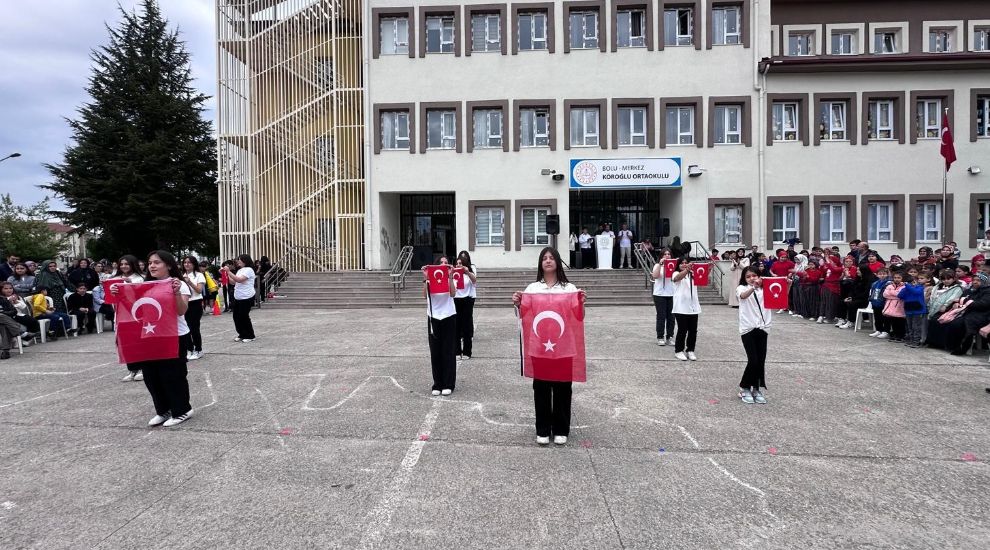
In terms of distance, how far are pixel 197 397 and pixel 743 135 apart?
20.9 m

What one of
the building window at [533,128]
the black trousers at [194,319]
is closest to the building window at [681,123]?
the building window at [533,128]

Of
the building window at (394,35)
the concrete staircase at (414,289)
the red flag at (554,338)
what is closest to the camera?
the red flag at (554,338)

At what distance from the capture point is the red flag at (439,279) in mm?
6277

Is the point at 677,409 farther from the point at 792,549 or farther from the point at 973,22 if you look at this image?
the point at 973,22

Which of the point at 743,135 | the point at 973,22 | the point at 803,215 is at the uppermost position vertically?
the point at 973,22

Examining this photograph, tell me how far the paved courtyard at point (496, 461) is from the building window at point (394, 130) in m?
15.3

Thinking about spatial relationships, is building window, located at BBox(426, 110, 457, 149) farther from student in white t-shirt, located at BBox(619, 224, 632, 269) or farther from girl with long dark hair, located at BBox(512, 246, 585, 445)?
girl with long dark hair, located at BBox(512, 246, 585, 445)

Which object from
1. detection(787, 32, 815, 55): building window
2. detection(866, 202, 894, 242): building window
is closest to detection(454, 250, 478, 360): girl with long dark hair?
detection(866, 202, 894, 242): building window

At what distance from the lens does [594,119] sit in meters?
21.0

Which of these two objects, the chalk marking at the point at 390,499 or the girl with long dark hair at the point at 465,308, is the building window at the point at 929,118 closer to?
the girl with long dark hair at the point at 465,308

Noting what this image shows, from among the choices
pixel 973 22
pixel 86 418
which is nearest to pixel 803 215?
pixel 973 22

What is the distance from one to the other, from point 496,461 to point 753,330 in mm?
3504

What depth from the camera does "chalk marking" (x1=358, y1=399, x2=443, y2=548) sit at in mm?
3127

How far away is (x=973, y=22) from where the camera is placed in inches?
861
